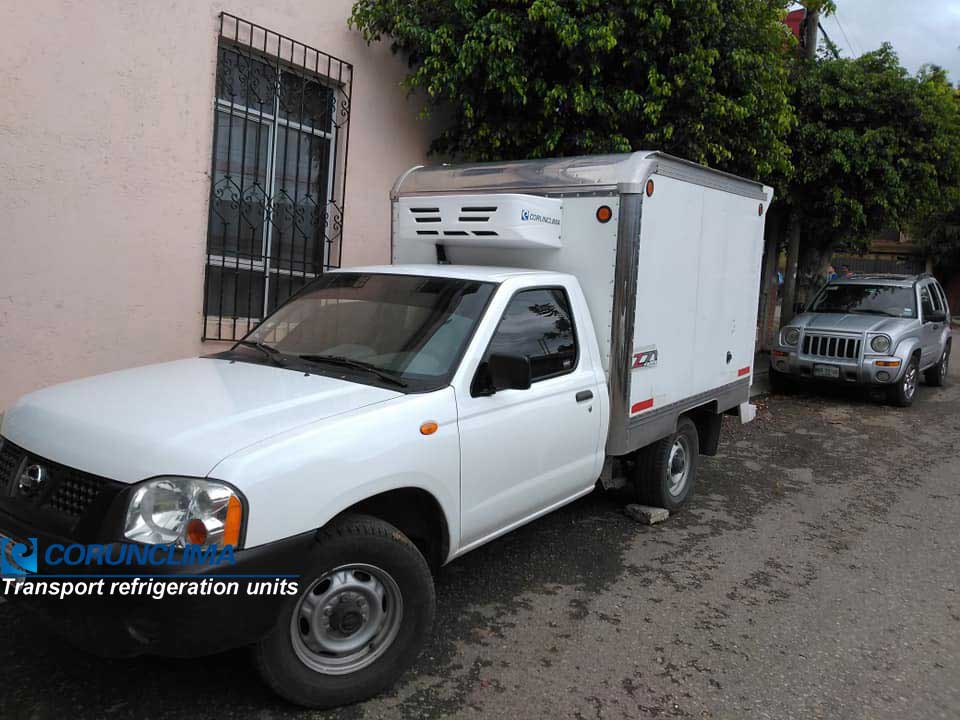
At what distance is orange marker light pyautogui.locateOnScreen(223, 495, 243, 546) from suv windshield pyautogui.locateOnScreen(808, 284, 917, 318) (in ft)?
34.9

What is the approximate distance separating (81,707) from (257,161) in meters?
5.44

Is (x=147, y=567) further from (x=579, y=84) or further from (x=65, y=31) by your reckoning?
(x=579, y=84)

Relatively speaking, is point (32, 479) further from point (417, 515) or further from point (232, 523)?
point (417, 515)

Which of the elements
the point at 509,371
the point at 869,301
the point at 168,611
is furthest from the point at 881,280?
the point at 168,611

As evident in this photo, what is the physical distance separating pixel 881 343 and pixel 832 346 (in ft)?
1.91

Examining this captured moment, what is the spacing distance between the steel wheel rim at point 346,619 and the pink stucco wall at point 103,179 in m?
4.14

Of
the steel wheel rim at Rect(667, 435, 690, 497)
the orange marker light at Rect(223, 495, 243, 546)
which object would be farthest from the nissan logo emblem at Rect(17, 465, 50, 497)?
the steel wheel rim at Rect(667, 435, 690, 497)

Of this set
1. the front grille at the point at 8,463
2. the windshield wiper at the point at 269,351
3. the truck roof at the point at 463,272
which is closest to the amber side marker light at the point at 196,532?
the front grille at the point at 8,463

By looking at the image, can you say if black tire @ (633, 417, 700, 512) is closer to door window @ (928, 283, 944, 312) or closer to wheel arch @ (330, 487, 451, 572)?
wheel arch @ (330, 487, 451, 572)

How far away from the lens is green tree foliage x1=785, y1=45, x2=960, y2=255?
1170cm

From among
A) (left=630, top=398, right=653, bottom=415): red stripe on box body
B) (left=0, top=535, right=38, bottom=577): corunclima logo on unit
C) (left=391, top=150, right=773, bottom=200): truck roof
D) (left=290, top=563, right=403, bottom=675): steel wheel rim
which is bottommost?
(left=290, top=563, right=403, bottom=675): steel wheel rim

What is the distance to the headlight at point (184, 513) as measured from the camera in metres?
2.68

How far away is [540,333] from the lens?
4.34 meters

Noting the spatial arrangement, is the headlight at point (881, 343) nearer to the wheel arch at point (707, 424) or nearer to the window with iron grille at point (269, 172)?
the wheel arch at point (707, 424)
